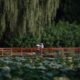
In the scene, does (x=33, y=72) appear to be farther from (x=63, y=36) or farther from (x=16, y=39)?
(x=63, y=36)

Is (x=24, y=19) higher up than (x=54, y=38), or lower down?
higher up

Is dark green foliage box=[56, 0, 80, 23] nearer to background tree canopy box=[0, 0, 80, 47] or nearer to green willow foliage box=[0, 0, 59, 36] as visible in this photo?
background tree canopy box=[0, 0, 80, 47]

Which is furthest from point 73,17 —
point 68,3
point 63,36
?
point 63,36

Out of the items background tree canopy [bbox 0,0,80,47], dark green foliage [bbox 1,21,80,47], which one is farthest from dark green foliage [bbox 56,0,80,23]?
background tree canopy [bbox 0,0,80,47]

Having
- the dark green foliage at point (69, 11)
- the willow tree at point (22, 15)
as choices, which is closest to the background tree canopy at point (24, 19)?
the willow tree at point (22, 15)

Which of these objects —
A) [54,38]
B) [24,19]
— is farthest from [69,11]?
[24,19]

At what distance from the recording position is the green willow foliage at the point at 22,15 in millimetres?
23141

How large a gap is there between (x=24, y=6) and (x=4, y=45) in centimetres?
554

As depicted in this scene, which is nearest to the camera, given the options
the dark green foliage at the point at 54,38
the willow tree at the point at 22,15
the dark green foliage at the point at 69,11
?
the willow tree at the point at 22,15

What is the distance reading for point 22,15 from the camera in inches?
928

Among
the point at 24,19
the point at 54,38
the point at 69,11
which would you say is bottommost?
the point at 54,38

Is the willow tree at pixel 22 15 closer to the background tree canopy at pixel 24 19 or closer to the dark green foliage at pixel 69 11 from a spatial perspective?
the background tree canopy at pixel 24 19

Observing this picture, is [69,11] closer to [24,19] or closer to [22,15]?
[22,15]

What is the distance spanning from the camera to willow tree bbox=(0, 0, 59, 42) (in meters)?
23.1
